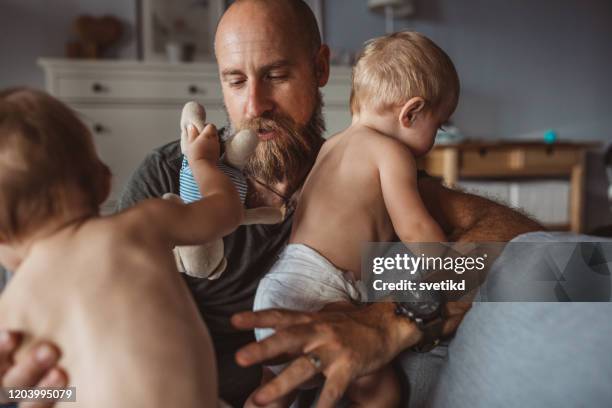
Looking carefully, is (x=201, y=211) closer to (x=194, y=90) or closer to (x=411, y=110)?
(x=411, y=110)

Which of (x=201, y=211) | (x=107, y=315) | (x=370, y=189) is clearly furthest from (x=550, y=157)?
(x=107, y=315)

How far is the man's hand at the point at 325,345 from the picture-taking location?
679 millimetres

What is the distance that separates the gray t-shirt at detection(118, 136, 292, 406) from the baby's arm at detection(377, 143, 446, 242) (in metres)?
0.35

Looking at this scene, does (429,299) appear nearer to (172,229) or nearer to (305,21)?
(172,229)

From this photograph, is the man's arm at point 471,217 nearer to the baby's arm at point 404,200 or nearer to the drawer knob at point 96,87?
the baby's arm at point 404,200

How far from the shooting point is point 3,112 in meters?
0.56

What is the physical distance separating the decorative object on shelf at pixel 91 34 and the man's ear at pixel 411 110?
2886mm

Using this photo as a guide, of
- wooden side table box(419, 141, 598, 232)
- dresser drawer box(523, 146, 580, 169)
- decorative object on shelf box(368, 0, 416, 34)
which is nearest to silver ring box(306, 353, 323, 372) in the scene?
wooden side table box(419, 141, 598, 232)

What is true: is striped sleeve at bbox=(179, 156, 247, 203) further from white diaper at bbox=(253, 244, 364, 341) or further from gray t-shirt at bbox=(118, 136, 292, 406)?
gray t-shirt at bbox=(118, 136, 292, 406)

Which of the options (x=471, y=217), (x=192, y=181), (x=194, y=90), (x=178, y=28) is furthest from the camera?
(x=178, y=28)

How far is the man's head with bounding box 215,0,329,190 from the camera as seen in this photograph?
45.4 inches

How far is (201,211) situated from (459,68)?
410 cm

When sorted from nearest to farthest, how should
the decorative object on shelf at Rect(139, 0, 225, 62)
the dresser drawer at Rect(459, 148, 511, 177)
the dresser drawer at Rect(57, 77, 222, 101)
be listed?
the dresser drawer at Rect(57, 77, 222, 101) → the dresser drawer at Rect(459, 148, 511, 177) → the decorative object on shelf at Rect(139, 0, 225, 62)

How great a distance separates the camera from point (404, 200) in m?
0.94
